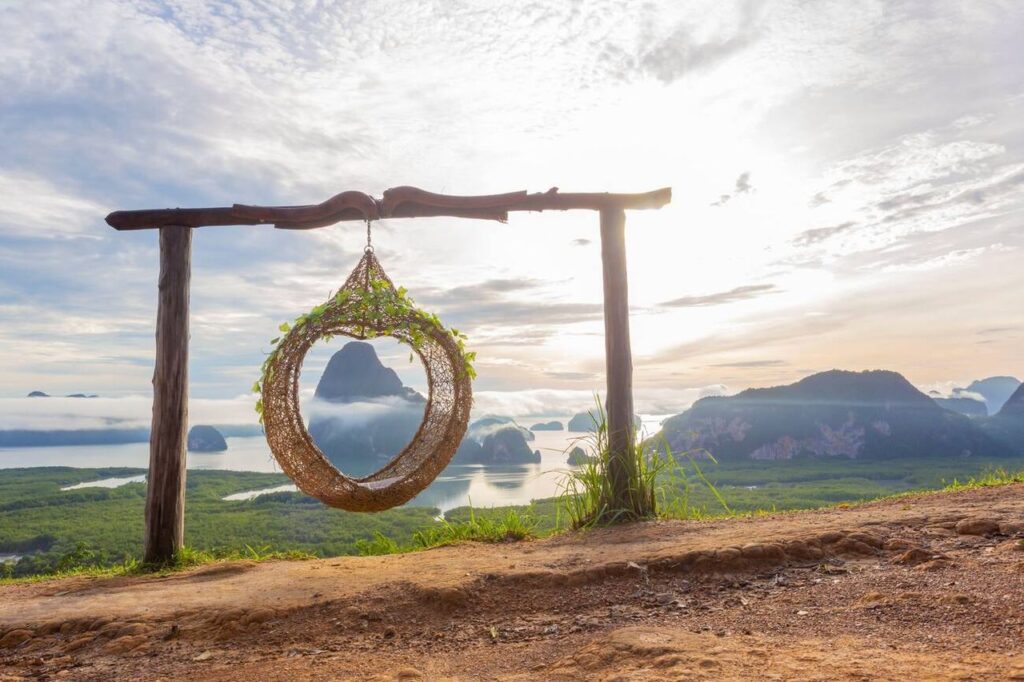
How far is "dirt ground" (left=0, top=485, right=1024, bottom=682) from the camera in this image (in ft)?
8.00

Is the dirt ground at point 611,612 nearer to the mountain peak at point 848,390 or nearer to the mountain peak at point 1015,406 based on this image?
the mountain peak at point 848,390

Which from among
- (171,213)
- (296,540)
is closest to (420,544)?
(171,213)

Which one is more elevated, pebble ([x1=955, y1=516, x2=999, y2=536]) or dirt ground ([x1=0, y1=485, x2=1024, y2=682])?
pebble ([x1=955, y1=516, x2=999, y2=536])

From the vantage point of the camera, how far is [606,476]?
17.3 feet

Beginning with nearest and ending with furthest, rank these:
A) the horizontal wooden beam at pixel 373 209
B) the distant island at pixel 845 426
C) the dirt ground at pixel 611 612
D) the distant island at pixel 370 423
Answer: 1. the dirt ground at pixel 611 612
2. the horizontal wooden beam at pixel 373 209
3. the distant island at pixel 845 426
4. the distant island at pixel 370 423

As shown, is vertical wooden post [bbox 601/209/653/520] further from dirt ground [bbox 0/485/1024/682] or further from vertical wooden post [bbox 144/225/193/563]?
vertical wooden post [bbox 144/225/193/563]

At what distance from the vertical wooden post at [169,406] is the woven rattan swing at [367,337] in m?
0.97

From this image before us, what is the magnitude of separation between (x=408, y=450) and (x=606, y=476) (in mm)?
1629

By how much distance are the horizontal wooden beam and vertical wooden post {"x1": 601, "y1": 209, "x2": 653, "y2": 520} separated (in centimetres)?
28

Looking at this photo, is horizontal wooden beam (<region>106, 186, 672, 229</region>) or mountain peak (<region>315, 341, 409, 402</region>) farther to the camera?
mountain peak (<region>315, 341, 409, 402</region>)

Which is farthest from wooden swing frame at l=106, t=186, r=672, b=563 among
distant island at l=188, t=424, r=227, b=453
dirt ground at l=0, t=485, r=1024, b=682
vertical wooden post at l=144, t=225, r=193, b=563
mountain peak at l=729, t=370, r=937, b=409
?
distant island at l=188, t=424, r=227, b=453

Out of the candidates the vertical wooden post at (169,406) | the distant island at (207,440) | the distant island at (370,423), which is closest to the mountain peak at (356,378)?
the distant island at (370,423)

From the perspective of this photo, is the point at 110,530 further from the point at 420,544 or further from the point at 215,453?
the point at 215,453

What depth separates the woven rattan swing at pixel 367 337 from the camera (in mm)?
4969
